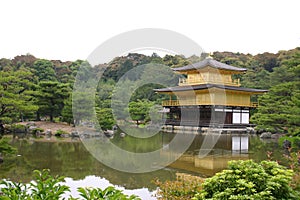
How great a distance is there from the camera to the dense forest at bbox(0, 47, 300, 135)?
16719 mm

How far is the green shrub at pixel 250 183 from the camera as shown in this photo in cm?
287

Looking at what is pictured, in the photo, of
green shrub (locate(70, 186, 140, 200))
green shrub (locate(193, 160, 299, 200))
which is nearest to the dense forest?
green shrub (locate(193, 160, 299, 200))

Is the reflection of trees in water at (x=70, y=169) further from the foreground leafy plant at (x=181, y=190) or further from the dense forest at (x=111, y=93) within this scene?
the dense forest at (x=111, y=93)

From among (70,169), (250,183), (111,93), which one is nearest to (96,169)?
(70,169)

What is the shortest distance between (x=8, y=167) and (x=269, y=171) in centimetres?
671

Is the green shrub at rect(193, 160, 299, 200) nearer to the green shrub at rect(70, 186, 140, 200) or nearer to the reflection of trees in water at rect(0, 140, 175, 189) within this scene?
the green shrub at rect(70, 186, 140, 200)

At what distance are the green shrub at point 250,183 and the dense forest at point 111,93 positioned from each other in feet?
34.5

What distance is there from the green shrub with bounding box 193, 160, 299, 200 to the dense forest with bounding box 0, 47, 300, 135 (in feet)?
34.5

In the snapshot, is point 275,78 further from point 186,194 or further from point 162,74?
point 186,194

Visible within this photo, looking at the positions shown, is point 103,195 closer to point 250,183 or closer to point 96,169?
point 250,183

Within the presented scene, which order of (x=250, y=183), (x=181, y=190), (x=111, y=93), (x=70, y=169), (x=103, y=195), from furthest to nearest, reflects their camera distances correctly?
(x=111, y=93), (x=70, y=169), (x=181, y=190), (x=250, y=183), (x=103, y=195)

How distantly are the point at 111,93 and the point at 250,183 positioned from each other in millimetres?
22148

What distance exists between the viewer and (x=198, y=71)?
23969mm

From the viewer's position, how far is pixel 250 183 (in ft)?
9.39
